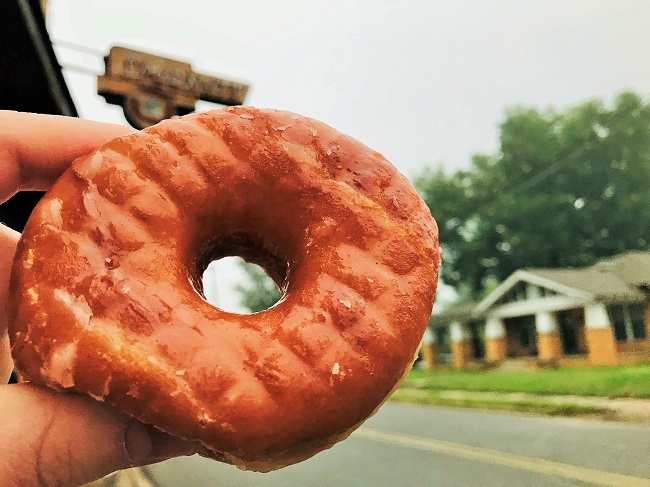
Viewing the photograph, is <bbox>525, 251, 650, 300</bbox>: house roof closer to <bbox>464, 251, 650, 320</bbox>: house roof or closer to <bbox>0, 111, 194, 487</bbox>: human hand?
<bbox>464, 251, 650, 320</bbox>: house roof

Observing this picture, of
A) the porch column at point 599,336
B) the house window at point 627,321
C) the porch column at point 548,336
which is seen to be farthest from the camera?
the porch column at point 548,336

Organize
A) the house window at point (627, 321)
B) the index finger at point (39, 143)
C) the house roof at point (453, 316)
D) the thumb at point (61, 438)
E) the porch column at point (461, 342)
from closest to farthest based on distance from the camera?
the thumb at point (61, 438), the index finger at point (39, 143), the house window at point (627, 321), the house roof at point (453, 316), the porch column at point (461, 342)

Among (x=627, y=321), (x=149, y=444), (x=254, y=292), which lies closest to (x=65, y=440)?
(x=149, y=444)

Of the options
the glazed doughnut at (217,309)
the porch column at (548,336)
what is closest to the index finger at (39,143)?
the glazed doughnut at (217,309)

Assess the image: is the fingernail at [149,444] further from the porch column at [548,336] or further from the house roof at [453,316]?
the house roof at [453,316]

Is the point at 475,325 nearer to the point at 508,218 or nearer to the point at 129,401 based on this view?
the point at 508,218

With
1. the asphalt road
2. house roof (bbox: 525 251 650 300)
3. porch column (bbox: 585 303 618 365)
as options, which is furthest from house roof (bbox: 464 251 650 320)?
the asphalt road
